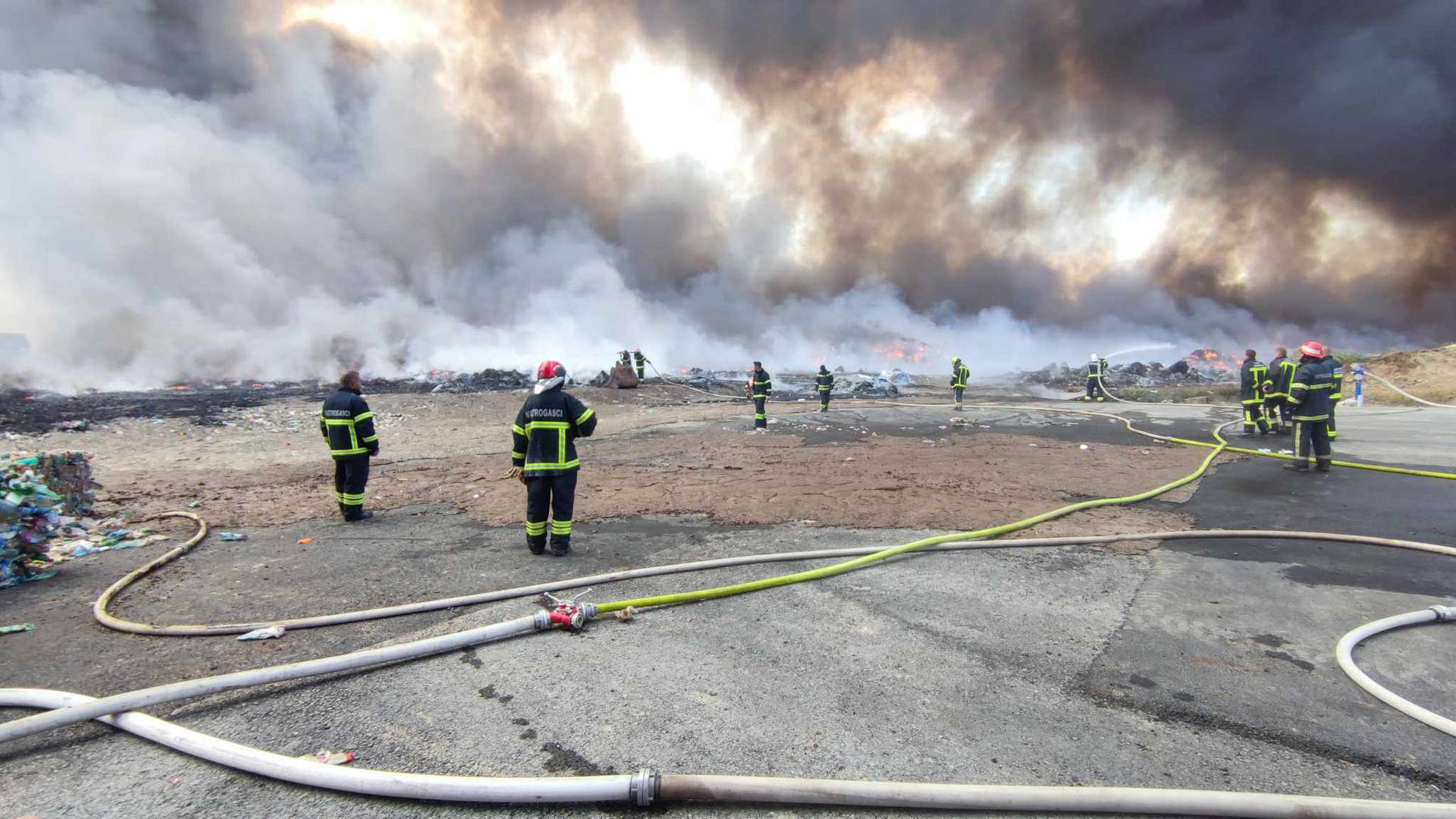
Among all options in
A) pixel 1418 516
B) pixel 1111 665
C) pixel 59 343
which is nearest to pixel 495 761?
pixel 1111 665

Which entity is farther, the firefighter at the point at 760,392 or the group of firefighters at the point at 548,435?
the firefighter at the point at 760,392

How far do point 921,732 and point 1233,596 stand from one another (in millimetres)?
2897

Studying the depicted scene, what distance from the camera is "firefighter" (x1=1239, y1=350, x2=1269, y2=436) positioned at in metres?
11.3

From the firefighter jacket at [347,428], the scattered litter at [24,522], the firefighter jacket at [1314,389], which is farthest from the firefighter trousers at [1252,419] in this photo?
the scattered litter at [24,522]

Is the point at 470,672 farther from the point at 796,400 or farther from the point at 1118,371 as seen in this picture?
the point at 1118,371

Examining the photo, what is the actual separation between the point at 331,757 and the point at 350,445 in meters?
4.64

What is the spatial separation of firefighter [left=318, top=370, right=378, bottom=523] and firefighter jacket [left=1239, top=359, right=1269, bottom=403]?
46.3 ft

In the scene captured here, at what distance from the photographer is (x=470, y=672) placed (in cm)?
312

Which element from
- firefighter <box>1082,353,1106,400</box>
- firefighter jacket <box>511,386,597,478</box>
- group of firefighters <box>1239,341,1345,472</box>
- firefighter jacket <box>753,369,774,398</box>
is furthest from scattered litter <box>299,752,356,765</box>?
firefighter <box>1082,353,1106,400</box>

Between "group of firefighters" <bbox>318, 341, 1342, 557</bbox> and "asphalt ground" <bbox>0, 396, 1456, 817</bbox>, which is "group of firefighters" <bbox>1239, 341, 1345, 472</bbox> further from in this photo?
"asphalt ground" <bbox>0, 396, 1456, 817</bbox>

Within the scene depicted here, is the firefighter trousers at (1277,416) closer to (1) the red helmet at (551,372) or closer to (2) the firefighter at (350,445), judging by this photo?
(1) the red helmet at (551,372)

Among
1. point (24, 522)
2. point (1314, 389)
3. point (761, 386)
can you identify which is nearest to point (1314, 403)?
point (1314, 389)

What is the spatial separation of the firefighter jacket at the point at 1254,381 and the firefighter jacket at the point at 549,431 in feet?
40.6

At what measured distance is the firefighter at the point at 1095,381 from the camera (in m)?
20.4
